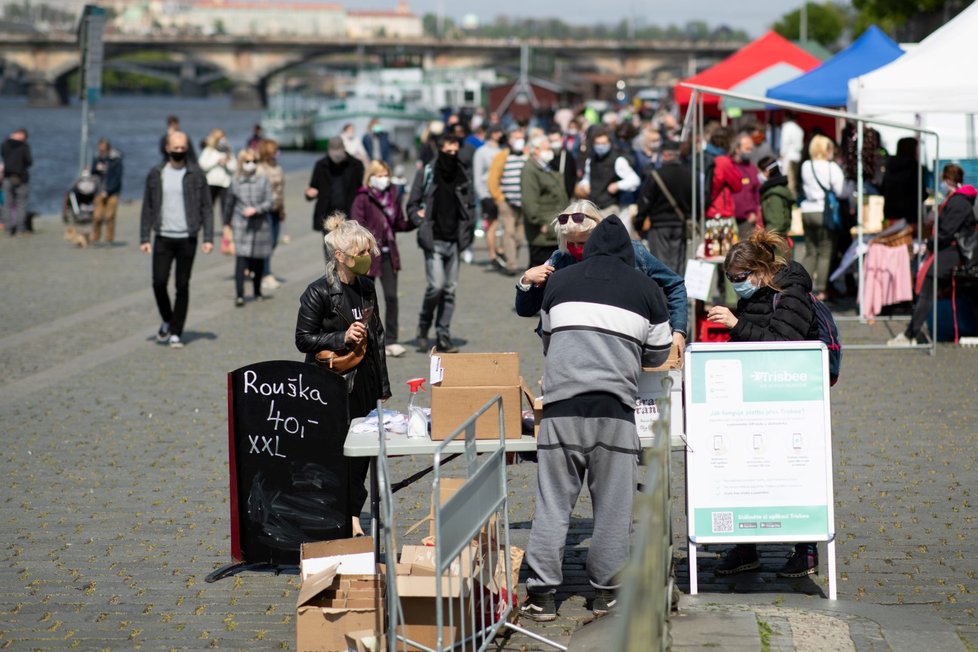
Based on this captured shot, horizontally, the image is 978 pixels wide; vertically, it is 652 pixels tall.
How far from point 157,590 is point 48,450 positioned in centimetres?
302

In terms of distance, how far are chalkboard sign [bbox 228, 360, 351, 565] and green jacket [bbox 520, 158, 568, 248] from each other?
28.6 feet

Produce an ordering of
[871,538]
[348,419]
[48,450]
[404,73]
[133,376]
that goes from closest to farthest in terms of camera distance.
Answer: [348,419] → [871,538] → [48,450] → [133,376] → [404,73]

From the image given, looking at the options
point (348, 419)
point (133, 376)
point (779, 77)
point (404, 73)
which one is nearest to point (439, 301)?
point (133, 376)

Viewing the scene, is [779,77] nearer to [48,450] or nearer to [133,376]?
[133,376]

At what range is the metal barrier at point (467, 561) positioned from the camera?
4.82 meters

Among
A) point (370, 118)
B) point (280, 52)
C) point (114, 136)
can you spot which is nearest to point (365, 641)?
point (370, 118)

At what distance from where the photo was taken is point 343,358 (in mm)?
6844

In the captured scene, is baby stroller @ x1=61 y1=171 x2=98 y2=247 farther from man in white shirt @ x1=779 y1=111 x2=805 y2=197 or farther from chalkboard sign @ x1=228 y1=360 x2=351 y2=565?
chalkboard sign @ x1=228 y1=360 x2=351 y2=565

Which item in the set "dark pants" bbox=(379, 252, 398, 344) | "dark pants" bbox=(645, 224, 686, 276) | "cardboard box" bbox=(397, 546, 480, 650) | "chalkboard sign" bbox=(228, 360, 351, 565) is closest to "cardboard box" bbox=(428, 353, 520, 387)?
"chalkboard sign" bbox=(228, 360, 351, 565)

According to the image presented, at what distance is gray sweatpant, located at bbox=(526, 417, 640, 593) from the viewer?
5559 mm

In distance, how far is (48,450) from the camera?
29.2 feet

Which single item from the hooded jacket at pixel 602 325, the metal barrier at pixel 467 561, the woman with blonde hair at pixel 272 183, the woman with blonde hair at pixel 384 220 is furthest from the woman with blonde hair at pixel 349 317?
the woman with blonde hair at pixel 272 183

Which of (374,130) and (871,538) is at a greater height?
(374,130)

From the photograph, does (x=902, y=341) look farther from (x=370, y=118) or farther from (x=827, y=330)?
(x=370, y=118)
